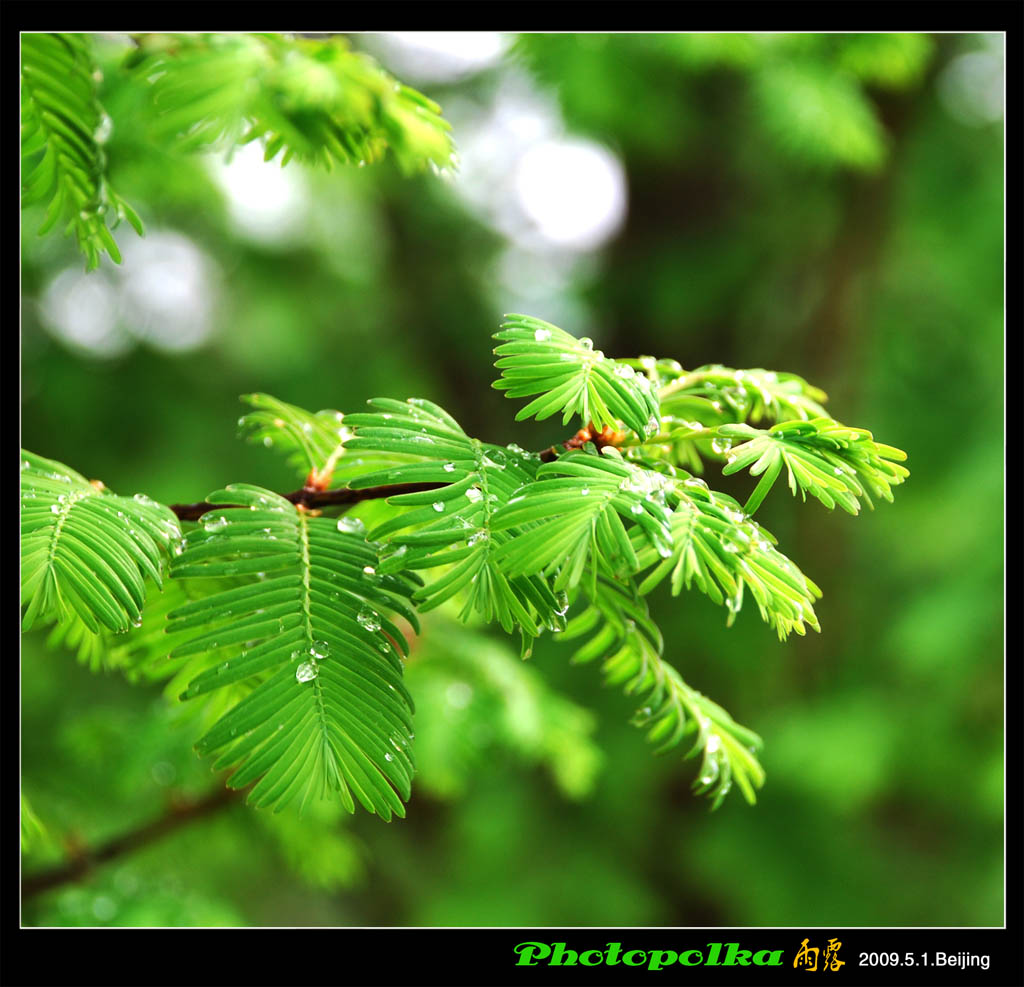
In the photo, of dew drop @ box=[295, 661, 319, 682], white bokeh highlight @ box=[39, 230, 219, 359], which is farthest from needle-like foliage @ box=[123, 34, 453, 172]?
white bokeh highlight @ box=[39, 230, 219, 359]

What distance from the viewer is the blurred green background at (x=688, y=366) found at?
2.38 m

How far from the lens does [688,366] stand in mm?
2850

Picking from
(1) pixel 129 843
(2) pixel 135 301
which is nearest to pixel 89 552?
(1) pixel 129 843

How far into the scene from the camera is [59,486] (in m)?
0.61

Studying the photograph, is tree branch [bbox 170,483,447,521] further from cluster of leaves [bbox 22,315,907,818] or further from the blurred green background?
the blurred green background

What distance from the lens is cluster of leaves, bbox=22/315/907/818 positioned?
0.48 m

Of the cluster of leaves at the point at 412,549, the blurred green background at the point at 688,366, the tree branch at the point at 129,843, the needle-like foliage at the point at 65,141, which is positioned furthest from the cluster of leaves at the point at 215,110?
the blurred green background at the point at 688,366

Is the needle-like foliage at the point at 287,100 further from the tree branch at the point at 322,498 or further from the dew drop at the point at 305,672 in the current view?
the dew drop at the point at 305,672

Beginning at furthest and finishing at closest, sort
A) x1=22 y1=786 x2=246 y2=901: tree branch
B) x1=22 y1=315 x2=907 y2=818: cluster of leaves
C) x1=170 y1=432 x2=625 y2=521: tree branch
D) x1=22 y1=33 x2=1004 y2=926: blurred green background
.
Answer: x1=22 y1=33 x2=1004 y2=926: blurred green background < x1=22 y1=786 x2=246 y2=901: tree branch < x1=170 y1=432 x2=625 y2=521: tree branch < x1=22 y1=315 x2=907 y2=818: cluster of leaves

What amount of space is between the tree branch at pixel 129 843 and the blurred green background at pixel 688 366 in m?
1.06

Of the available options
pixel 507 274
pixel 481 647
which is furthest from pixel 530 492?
pixel 507 274

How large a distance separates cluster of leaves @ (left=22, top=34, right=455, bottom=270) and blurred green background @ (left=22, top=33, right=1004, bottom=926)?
1497mm

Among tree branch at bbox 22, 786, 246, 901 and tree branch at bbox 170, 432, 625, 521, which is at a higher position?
tree branch at bbox 170, 432, 625, 521

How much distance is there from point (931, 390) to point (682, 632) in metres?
1.07
